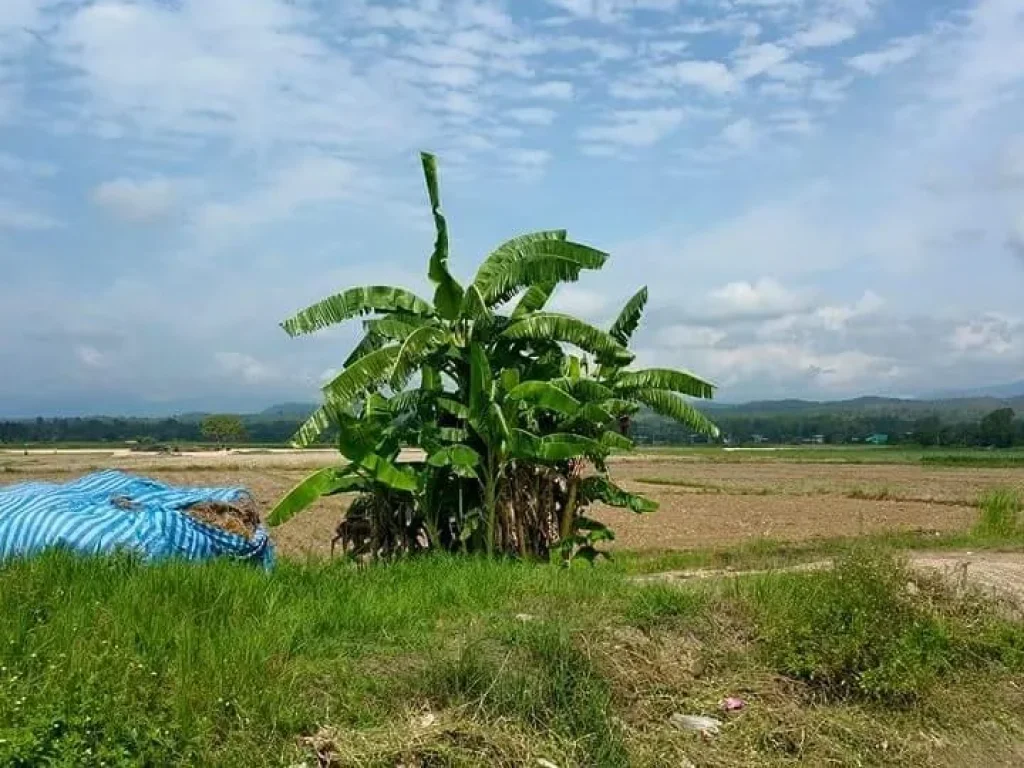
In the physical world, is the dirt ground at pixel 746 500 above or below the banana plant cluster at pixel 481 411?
below

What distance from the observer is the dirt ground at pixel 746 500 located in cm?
2059

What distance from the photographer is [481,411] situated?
27.7ft

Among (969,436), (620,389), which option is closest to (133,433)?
(969,436)

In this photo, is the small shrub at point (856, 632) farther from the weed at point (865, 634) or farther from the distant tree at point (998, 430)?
the distant tree at point (998, 430)

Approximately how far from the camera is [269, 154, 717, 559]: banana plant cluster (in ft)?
27.7

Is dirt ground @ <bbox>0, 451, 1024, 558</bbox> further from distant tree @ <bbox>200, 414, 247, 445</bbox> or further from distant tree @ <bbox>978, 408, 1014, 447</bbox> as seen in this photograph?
distant tree @ <bbox>200, 414, 247, 445</bbox>

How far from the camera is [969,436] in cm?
9294

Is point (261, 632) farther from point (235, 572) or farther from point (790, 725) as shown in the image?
point (790, 725)

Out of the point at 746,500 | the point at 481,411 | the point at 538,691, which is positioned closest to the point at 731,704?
the point at 538,691

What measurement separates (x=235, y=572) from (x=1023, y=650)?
5151 mm

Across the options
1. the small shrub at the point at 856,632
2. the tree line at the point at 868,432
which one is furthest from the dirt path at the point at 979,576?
the tree line at the point at 868,432

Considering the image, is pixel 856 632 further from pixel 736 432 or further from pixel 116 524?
pixel 736 432

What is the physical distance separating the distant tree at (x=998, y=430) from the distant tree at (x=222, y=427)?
252 feet

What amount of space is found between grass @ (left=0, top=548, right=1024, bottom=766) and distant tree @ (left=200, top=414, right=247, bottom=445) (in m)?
104
